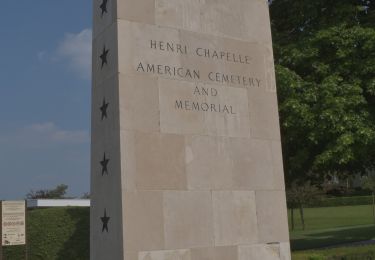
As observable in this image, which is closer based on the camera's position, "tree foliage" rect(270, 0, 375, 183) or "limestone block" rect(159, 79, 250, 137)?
"limestone block" rect(159, 79, 250, 137)

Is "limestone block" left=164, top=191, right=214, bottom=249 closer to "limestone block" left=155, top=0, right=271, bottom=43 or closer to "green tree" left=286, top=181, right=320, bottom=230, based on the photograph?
"limestone block" left=155, top=0, right=271, bottom=43

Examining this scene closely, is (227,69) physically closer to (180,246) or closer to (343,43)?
(180,246)

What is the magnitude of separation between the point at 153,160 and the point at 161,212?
782mm

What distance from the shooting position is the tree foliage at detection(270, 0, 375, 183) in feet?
49.9

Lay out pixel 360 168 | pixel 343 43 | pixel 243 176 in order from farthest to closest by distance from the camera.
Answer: pixel 360 168
pixel 343 43
pixel 243 176

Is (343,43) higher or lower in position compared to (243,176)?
higher

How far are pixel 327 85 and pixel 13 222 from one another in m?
10.5

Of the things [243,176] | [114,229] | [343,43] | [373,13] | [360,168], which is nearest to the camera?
[114,229]

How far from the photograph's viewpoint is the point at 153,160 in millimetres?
7727

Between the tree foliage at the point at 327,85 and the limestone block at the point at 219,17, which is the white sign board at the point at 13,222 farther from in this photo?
the limestone block at the point at 219,17

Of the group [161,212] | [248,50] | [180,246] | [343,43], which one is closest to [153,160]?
[161,212]

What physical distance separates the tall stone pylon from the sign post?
8.92 metres

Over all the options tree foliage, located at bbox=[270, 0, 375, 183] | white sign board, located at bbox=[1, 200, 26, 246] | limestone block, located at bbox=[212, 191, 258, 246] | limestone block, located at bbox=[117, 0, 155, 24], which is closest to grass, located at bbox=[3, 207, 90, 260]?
white sign board, located at bbox=[1, 200, 26, 246]

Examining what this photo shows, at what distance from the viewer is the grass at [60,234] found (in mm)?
18734
